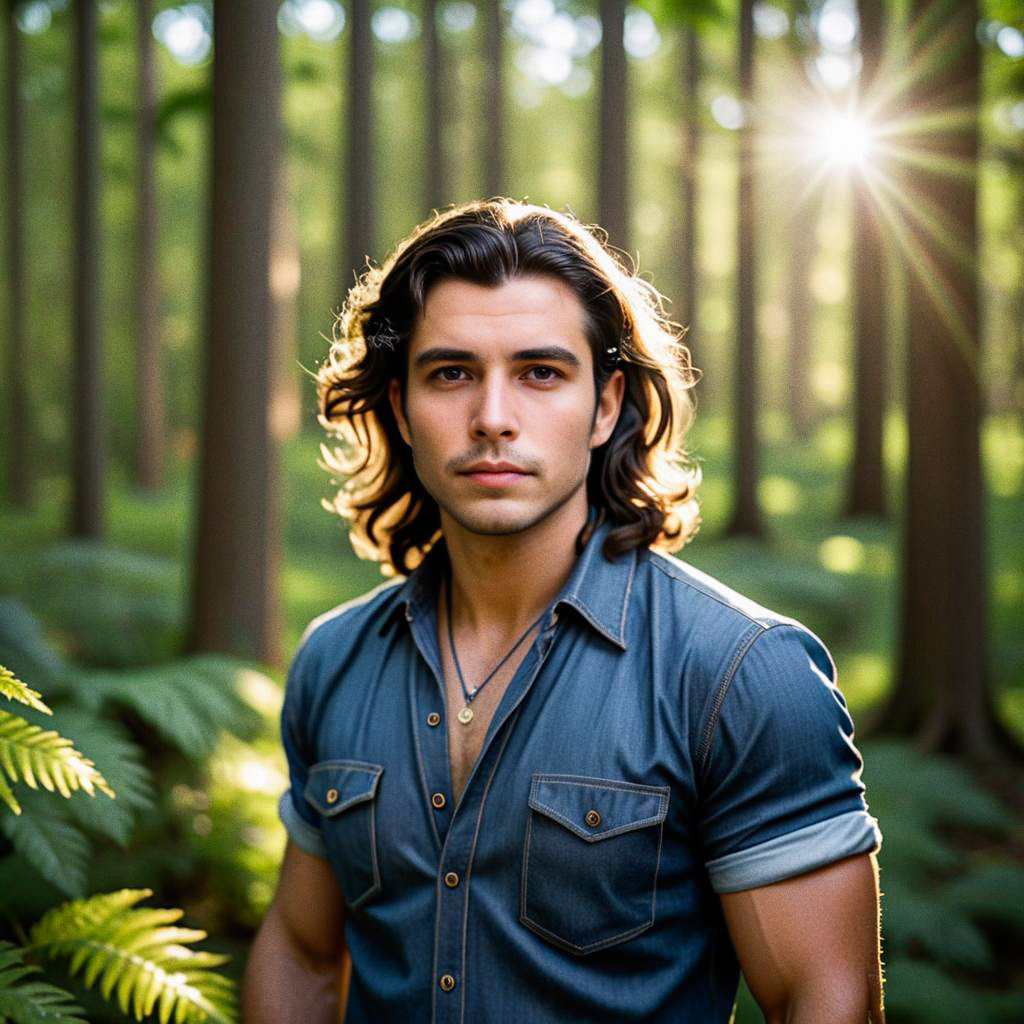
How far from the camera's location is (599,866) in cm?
216

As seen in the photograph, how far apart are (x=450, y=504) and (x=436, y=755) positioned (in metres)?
0.54

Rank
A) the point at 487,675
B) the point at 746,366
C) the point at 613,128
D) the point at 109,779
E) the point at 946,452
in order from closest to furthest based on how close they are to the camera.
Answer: the point at 487,675, the point at 109,779, the point at 946,452, the point at 613,128, the point at 746,366

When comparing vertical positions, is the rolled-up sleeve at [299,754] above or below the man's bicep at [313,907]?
above

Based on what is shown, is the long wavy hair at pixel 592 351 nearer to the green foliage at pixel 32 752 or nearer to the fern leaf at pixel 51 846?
the green foliage at pixel 32 752

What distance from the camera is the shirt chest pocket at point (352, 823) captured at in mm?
2391

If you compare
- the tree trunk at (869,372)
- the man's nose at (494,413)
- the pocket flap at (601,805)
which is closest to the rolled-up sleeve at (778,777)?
the pocket flap at (601,805)

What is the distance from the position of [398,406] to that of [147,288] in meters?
17.6

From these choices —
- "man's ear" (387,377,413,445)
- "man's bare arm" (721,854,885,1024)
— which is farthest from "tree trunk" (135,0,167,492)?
"man's bare arm" (721,854,885,1024)

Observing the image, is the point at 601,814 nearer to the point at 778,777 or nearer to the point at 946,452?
the point at 778,777

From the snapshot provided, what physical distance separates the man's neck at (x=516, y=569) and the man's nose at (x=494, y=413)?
247mm

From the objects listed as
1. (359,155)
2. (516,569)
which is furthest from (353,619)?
Answer: (359,155)

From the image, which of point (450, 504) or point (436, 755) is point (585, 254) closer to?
point (450, 504)

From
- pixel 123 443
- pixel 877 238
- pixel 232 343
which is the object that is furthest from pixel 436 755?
pixel 123 443

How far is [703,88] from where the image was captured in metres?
21.0
